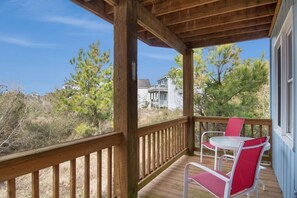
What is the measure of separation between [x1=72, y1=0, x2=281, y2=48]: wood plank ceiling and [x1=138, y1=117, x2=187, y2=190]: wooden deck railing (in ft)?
5.13

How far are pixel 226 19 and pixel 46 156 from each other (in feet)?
10.2

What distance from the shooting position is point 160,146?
3.40 meters

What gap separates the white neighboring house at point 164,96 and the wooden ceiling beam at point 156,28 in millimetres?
3742

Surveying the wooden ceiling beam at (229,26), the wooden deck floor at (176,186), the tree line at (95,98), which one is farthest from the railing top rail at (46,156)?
the tree line at (95,98)

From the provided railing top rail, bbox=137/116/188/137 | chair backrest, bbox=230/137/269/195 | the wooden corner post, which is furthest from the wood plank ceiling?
chair backrest, bbox=230/137/269/195

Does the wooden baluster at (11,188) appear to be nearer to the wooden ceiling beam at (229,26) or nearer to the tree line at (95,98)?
the wooden ceiling beam at (229,26)

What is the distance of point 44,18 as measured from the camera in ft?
18.4

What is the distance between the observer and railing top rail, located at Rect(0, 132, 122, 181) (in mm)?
1114

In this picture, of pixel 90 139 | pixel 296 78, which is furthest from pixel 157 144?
pixel 296 78

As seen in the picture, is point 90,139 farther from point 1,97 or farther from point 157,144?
point 1,97

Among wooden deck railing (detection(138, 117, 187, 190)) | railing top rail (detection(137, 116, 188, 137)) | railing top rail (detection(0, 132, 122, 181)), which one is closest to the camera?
railing top rail (detection(0, 132, 122, 181))

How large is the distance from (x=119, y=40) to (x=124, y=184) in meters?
1.57

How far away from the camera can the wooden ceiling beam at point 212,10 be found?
2.61 meters

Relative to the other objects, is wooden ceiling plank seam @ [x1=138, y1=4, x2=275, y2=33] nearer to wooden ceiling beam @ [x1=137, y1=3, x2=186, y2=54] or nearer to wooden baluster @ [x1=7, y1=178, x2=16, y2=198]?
wooden ceiling beam @ [x1=137, y1=3, x2=186, y2=54]
